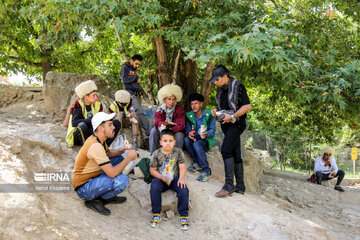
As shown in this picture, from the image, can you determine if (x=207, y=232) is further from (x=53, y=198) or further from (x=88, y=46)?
(x=88, y=46)

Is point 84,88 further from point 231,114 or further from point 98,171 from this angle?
point 231,114

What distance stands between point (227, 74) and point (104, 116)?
1864 millimetres

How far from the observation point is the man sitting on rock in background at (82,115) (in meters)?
4.09

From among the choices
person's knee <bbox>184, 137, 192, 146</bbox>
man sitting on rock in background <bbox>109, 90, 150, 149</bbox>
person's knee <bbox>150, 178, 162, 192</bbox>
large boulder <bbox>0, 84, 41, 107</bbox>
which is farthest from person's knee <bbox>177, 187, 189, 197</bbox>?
large boulder <bbox>0, 84, 41, 107</bbox>

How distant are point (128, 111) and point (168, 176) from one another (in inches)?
88.6

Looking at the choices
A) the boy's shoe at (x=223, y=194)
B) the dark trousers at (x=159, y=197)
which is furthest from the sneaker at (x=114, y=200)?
the boy's shoe at (x=223, y=194)

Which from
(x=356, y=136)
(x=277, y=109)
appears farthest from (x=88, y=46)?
(x=356, y=136)

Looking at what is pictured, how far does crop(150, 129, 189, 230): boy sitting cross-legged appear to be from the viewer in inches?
127

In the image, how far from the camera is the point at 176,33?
5113 millimetres

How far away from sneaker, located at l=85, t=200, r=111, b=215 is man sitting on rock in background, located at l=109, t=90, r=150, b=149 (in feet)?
6.64

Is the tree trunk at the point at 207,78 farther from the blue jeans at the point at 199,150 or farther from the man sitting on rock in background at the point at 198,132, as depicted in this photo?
the blue jeans at the point at 199,150

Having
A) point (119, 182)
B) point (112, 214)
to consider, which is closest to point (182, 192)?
point (119, 182)

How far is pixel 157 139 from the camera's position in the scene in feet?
15.6

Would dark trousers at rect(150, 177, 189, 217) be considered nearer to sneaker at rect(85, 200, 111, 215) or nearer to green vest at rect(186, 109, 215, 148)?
sneaker at rect(85, 200, 111, 215)
